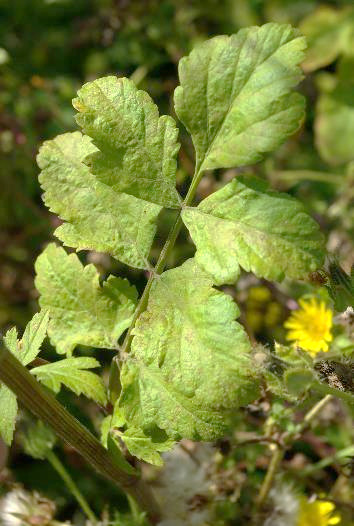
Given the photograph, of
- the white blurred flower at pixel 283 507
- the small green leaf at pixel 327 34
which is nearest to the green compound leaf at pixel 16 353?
the white blurred flower at pixel 283 507

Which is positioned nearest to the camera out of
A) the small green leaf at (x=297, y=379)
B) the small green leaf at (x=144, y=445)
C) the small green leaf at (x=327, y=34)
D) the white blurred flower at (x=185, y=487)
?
the small green leaf at (x=297, y=379)

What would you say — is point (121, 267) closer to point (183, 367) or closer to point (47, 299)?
point (47, 299)

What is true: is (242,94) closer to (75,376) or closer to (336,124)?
(75,376)

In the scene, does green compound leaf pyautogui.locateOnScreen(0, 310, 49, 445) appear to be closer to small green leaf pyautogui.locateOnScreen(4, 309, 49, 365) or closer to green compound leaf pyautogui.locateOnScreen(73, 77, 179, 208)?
small green leaf pyautogui.locateOnScreen(4, 309, 49, 365)

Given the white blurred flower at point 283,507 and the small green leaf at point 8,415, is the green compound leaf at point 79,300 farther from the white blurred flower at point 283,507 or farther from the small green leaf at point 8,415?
the white blurred flower at point 283,507

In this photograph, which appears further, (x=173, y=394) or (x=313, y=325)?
(x=313, y=325)

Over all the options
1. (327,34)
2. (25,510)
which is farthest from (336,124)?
(25,510)

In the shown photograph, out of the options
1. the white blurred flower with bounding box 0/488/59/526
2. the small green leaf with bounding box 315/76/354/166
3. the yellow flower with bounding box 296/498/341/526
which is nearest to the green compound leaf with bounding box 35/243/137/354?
the white blurred flower with bounding box 0/488/59/526
